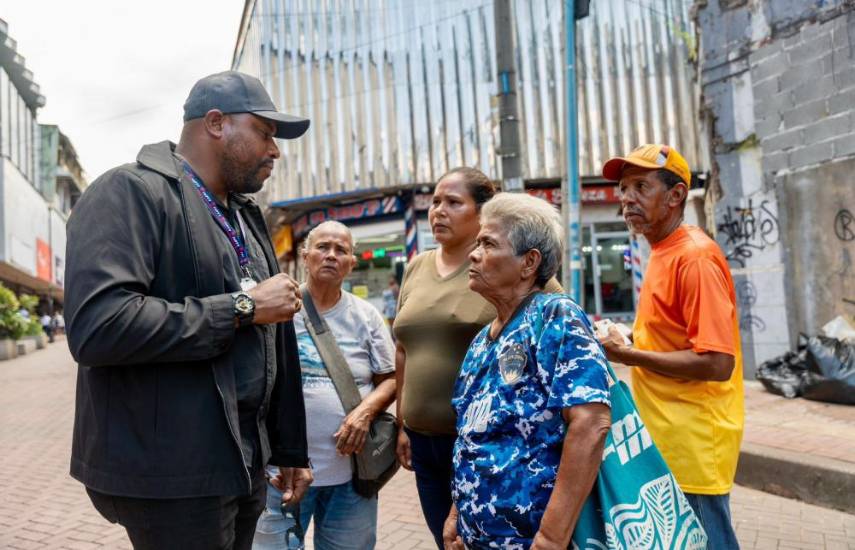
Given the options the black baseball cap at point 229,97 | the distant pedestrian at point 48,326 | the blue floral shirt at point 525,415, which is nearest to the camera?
the blue floral shirt at point 525,415

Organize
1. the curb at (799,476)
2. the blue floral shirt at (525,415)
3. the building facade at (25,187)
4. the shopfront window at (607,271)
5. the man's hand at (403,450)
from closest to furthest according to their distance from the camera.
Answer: the blue floral shirt at (525,415) → the man's hand at (403,450) → the curb at (799,476) → the shopfront window at (607,271) → the building facade at (25,187)

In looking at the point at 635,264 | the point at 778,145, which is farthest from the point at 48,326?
the point at 778,145

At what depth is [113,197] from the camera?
1681 mm

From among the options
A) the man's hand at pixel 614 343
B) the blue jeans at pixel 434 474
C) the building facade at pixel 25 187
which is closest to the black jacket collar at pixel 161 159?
the blue jeans at pixel 434 474

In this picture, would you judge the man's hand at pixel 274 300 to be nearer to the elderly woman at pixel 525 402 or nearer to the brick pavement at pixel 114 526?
the elderly woman at pixel 525 402

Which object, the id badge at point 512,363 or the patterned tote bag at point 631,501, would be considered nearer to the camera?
the patterned tote bag at point 631,501

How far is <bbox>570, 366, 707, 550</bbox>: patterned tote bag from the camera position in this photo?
1.66 metres

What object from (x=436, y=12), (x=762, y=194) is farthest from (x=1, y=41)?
(x=762, y=194)

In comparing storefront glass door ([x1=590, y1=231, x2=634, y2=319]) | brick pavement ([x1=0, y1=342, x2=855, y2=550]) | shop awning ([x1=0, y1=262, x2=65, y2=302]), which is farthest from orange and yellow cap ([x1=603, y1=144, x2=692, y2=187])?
shop awning ([x1=0, y1=262, x2=65, y2=302])

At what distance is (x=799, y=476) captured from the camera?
464cm

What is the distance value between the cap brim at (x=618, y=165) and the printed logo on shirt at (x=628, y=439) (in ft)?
3.52

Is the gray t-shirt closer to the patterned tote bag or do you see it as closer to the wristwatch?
the wristwatch

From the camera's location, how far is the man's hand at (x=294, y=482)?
256 cm

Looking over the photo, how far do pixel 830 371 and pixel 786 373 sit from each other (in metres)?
0.66
